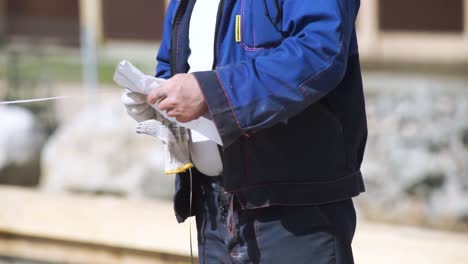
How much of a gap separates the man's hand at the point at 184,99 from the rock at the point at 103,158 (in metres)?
3.80

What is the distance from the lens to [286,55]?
2236 mm

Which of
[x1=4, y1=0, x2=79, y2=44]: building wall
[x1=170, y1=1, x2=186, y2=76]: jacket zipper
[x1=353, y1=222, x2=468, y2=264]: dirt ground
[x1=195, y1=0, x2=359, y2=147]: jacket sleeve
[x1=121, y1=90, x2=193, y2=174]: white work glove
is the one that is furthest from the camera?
[x1=4, y1=0, x2=79, y2=44]: building wall

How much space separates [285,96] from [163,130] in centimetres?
46

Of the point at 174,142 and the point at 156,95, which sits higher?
the point at 156,95

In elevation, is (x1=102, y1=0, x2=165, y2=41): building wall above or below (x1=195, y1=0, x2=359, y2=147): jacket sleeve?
below

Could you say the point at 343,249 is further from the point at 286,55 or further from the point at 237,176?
the point at 286,55

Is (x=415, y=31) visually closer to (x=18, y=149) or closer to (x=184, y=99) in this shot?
(x=18, y=149)

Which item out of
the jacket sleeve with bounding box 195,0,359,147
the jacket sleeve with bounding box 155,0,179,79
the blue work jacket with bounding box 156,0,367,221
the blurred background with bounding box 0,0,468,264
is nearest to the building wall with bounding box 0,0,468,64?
the blurred background with bounding box 0,0,468,264

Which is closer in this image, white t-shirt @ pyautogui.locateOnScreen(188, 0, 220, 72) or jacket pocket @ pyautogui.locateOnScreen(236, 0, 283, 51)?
jacket pocket @ pyautogui.locateOnScreen(236, 0, 283, 51)

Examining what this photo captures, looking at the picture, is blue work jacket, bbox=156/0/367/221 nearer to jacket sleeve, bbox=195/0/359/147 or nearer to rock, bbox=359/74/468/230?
jacket sleeve, bbox=195/0/359/147

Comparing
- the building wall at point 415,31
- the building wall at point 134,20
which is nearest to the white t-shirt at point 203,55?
the building wall at point 415,31

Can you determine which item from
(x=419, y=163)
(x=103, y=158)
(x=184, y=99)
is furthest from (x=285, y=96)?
(x=103, y=158)

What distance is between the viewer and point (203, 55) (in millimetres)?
2590

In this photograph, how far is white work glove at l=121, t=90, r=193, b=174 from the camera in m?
2.51
